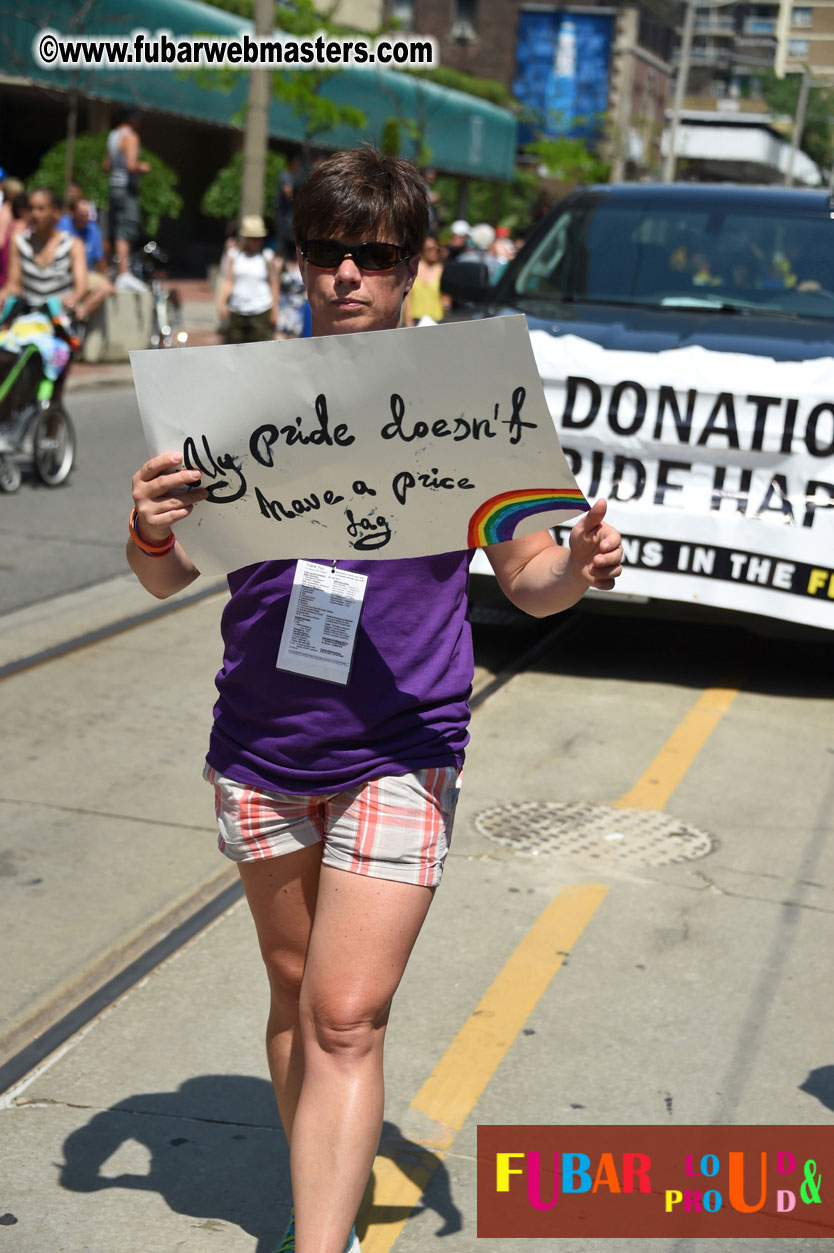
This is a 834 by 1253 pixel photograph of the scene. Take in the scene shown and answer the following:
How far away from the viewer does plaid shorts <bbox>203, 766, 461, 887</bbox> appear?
260cm

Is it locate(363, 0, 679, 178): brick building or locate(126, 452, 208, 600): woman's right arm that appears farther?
locate(363, 0, 679, 178): brick building

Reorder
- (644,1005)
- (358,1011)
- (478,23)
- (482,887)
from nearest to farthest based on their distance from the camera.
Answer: (358,1011)
(644,1005)
(482,887)
(478,23)

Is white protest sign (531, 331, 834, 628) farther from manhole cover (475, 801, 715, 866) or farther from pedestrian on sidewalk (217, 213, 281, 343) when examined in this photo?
pedestrian on sidewalk (217, 213, 281, 343)

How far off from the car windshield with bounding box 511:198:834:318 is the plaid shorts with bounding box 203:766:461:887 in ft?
16.6

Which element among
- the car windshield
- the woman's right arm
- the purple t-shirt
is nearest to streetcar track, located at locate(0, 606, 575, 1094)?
the purple t-shirt

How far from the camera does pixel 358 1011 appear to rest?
8.45 ft

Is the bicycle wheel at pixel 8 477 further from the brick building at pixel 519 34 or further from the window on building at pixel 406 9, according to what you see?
the window on building at pixel 406 9

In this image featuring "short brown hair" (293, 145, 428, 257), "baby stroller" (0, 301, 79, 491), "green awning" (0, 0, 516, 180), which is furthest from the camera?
"green awning" (0, 0, 516, 180)

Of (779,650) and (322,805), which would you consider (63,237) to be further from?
(322,805)

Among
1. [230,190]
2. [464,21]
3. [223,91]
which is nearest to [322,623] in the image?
[223,91]

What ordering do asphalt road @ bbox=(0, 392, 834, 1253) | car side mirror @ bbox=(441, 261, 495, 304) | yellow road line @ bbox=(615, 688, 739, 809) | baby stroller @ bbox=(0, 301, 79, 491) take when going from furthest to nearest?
1. baby stroller @ bbox=(0, 301, 79, 491)
2. car side mirror @ bbox=(441, 261, 495, 304)
3. yellow road line @ bbox=(615, 688, 739, 809)
4. asphalt road @ bbox=(0, 392, 834, 1253)

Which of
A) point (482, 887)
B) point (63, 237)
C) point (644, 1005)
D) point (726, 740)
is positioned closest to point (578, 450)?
point (726, 740)

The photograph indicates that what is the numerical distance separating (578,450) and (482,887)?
2641 millimetres

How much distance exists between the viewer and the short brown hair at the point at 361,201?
2580 millimetres
